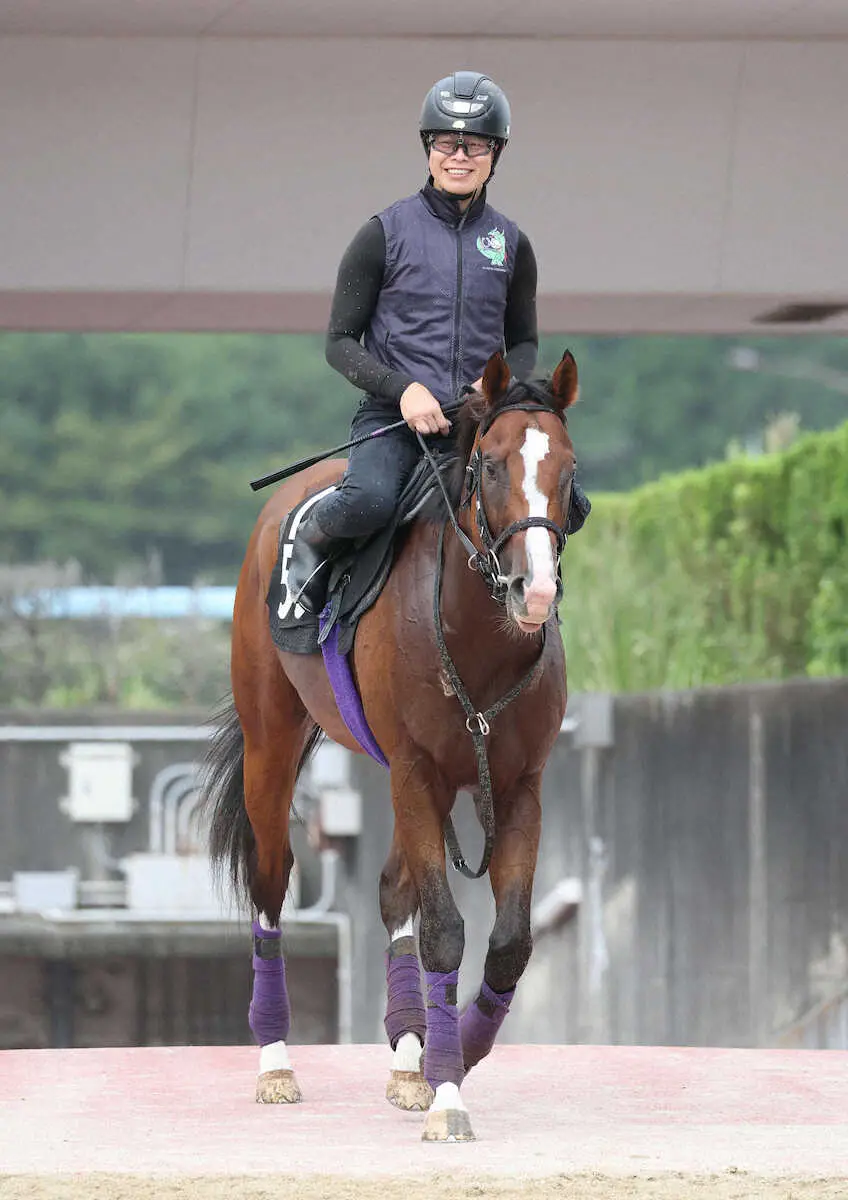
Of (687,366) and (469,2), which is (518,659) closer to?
(469,2)

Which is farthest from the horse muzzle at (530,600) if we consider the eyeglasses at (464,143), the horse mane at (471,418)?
the eyeglasses at (464,143)

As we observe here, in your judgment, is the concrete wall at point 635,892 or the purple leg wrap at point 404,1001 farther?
the concrete wall at point 635,892

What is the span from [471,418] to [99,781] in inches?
449

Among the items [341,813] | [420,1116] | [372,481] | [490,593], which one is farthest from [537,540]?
[341,813]

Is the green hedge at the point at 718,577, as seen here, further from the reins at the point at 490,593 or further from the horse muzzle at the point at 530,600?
the horse muzzle at the point at 530,600

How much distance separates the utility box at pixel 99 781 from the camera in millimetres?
17094

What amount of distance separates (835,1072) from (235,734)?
2363 mm

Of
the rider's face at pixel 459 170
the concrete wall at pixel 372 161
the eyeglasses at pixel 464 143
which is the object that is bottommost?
the rider's face at pixel 459 170

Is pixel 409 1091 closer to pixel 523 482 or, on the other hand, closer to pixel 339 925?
pixel 523 482

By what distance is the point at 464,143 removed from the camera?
6.72 metres

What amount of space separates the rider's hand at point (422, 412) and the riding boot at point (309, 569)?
530 millimetres

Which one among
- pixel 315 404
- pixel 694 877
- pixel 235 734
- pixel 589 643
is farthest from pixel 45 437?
pixel 235 734

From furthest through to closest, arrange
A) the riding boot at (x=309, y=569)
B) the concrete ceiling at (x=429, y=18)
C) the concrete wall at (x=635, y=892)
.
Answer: the concrete wall at (x=635, y=892) < the concrete ceiling at (x=429, y=18) < the riding boot at (x=309, y=569)

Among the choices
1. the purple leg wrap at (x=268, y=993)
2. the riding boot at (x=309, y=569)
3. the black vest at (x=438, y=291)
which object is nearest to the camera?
the black vest at (x=438, y=291)
